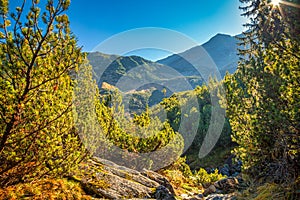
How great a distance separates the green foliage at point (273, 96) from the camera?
5.98m

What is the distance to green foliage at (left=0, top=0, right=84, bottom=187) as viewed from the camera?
3818 millimetres

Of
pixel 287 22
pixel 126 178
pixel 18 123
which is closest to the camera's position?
pixel 18 123

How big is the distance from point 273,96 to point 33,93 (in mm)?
6532

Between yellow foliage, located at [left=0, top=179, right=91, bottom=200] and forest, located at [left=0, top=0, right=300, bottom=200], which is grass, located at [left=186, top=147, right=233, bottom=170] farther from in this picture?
yellow foliage, located at [left=0, top=179, right=91, bottom=200]

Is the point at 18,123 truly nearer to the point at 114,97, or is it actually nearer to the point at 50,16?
the point at 50,16

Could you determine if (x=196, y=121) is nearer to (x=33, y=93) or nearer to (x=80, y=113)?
(x=80, y=113)

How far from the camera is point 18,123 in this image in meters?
4.23

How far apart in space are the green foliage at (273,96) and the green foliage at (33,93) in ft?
18.1

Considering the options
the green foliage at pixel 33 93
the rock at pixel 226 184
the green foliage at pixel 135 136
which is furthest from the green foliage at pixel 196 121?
the green foliage at pixel 33 93

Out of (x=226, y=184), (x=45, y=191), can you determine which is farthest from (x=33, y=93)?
(x=226, y=184)

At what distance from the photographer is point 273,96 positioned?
6699 millimetres

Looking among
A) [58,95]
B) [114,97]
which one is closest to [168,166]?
[114,97]

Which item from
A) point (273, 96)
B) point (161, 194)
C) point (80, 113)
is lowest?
point (161, 194)

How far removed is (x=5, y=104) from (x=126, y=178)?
7.71m
